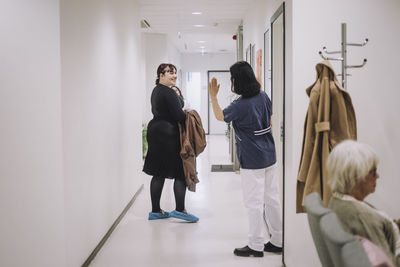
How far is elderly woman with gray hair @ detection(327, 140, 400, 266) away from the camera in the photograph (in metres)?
1.70

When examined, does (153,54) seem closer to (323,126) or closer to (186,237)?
(186,237)

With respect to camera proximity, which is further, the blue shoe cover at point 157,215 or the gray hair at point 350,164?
the blue shoe cover at point 157,215

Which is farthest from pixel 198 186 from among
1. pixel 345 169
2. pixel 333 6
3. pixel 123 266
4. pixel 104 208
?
pixel 345 169

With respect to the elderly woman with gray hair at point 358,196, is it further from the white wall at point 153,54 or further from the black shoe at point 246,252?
the white wall at point 153,54

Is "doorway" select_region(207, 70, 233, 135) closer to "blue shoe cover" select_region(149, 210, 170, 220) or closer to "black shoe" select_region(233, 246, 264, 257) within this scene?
"blue shoe cover" select_region(149, 210, 170, 220)

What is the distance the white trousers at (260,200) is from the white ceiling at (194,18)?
10.7 ft

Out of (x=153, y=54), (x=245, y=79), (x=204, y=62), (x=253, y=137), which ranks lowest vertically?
(x=253, y=137)

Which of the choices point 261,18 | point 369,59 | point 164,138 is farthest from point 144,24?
point 369,59

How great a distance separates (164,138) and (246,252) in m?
1.52

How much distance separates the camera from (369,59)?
2881 mm

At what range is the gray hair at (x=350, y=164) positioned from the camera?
174 centimetres

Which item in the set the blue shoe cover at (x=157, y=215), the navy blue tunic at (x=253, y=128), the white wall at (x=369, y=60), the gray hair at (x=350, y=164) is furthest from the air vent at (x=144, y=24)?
the gray hair at (x=350, y=164)

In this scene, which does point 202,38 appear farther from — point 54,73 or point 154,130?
point 54,73

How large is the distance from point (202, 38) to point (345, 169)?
33.6 ft
